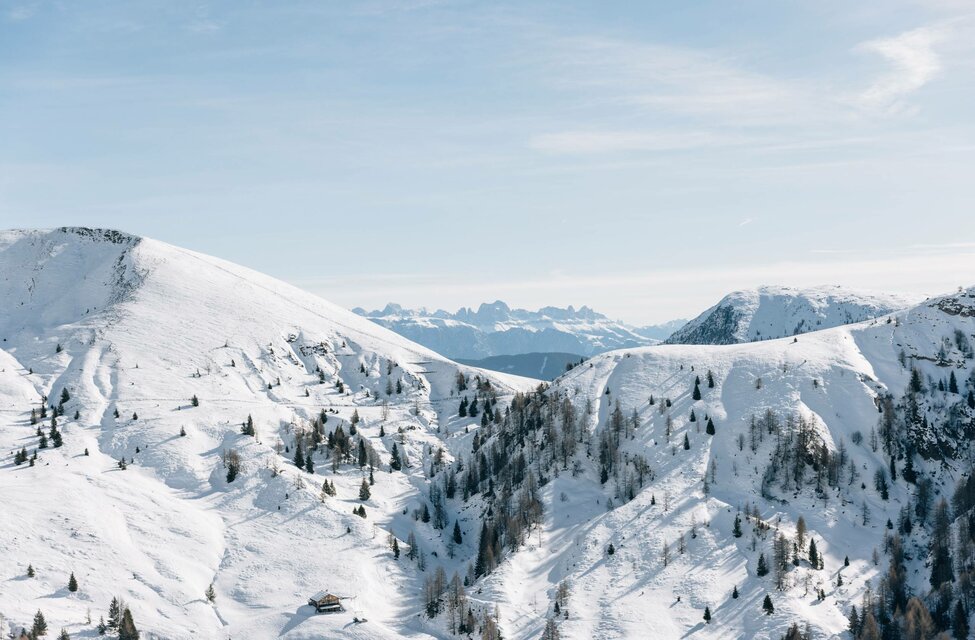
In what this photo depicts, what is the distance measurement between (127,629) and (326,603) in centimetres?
4074

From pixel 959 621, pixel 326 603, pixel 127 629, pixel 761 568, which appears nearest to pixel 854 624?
pixel 761 568

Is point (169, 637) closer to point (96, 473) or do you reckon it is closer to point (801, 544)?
point (96, 473)

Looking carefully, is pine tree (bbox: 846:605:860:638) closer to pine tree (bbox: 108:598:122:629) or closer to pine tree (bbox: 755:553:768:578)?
pine tree (bbox: 755:553:768:578)

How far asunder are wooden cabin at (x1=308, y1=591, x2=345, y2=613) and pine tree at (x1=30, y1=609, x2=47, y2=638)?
52.8m

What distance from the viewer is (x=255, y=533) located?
636 feet

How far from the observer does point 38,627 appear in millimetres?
136500

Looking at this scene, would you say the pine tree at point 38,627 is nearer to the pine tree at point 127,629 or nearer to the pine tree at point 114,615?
the pine tree at point 114,615

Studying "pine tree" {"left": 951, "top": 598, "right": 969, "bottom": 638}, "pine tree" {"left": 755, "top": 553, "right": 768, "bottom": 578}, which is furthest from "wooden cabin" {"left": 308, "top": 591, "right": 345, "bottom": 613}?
"pine tree" {"left": 951, "top": 598, "right": 969, "bottom": 638}

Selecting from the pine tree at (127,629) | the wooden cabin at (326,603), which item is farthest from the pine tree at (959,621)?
the pine tree at (127,629)

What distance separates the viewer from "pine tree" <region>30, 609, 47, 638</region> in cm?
13554

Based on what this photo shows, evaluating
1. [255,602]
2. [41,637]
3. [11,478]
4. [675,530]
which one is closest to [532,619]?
[675,530]

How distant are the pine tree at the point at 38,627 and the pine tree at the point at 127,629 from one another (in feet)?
42.3

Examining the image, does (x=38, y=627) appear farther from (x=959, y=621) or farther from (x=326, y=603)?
(x=959, y=621)

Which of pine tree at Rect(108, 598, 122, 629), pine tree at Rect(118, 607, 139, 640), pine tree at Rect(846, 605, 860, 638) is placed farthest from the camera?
pine tree at Rect(846, 605, 860, 638)
